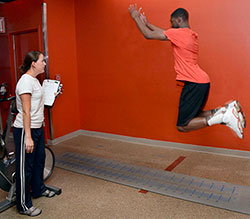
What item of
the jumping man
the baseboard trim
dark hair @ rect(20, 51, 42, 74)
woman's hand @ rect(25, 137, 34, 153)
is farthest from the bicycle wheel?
the jumping man

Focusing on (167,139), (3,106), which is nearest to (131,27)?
(167,139)

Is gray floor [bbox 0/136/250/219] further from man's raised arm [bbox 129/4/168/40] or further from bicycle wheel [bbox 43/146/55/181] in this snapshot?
man's raised arm [bbox 129/4/168/40]

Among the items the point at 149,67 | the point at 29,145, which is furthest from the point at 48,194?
the point at 149,67

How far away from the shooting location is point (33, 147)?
2635 mm

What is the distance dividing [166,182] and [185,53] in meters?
1.71

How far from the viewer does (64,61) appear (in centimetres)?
530

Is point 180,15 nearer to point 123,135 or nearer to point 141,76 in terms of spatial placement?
point 141,76

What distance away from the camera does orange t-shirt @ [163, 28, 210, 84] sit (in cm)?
255

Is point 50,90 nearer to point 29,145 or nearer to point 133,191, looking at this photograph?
point 29,145

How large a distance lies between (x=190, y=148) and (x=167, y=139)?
44 centimetres

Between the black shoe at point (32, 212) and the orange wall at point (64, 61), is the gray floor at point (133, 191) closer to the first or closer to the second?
the black shoe at point (32, 212)

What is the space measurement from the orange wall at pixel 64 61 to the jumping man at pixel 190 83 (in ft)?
9.13

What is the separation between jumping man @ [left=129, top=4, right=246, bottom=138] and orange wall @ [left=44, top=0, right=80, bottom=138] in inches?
110

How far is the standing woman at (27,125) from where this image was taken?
253cm
